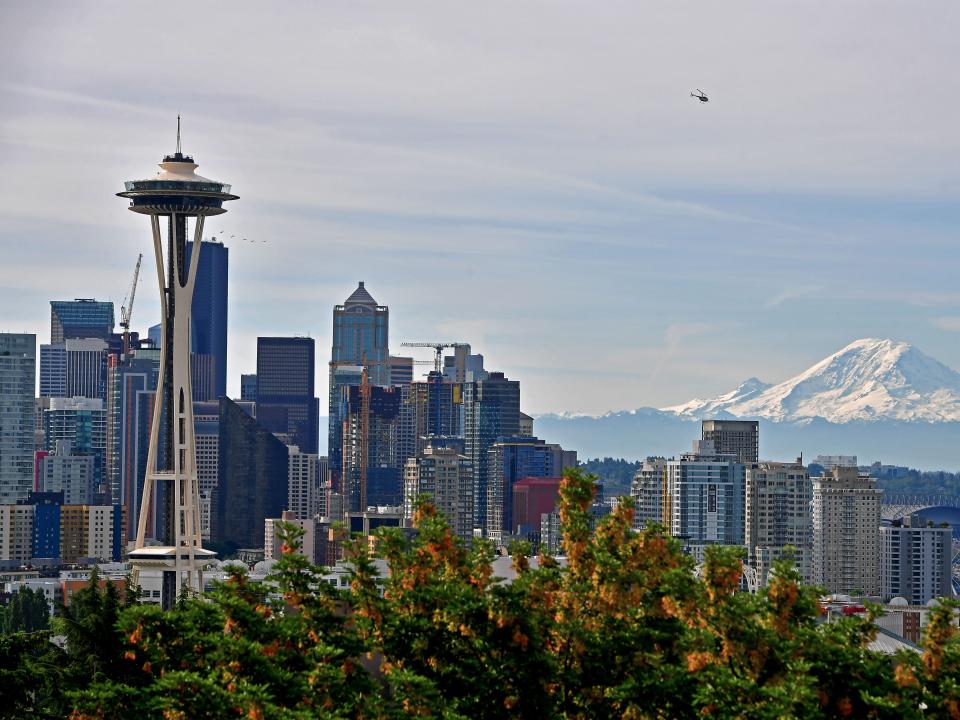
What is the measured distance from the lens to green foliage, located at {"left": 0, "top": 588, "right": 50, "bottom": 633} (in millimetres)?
139750

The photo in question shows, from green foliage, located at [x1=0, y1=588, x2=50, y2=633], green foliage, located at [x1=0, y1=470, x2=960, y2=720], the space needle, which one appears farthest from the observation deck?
green foliage, located at [x1=0, y1=470, x2=960, y2=720]

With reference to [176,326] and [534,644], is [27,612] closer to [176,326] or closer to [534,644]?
[176,326]

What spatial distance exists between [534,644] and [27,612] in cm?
11157

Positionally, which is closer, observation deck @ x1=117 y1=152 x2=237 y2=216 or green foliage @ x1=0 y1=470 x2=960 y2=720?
green foliage @ x1=0 y1=470 x2=960 y2=720

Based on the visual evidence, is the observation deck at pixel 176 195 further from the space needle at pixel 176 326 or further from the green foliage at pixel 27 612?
the green foliage at pixel 27 612

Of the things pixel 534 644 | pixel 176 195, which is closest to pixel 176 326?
pixel 176 195

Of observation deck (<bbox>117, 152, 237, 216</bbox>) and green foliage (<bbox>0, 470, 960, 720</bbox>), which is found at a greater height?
observation deck (<bbox>117, 152, 237, 216</bbox>)

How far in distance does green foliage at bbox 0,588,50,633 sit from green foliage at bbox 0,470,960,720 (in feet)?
294

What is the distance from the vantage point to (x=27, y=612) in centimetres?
15050

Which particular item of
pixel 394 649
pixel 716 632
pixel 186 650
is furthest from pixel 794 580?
pixel 186 650

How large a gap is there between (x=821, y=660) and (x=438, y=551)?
962 centimetres

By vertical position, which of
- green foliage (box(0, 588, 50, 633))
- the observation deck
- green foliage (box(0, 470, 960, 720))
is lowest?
green foliage (box(0, 588, 50, 633))

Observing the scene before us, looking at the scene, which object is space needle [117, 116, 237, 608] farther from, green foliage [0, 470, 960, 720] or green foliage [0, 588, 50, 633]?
green foliage [0, 470, 960, 720]

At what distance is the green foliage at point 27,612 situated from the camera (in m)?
140
